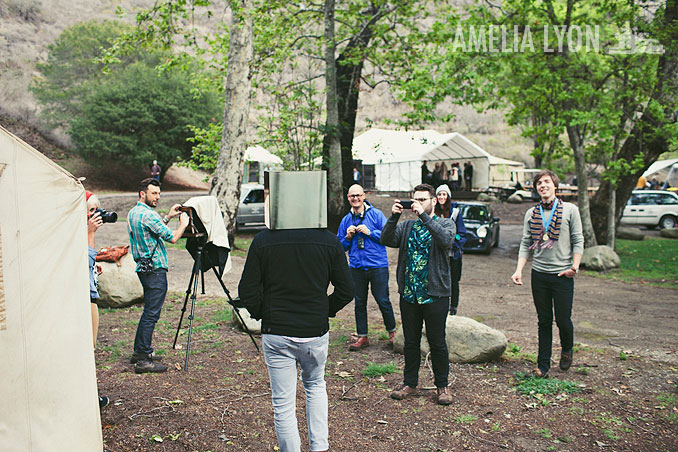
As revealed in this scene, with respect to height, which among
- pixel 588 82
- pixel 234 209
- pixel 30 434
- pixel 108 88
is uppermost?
pixel 108 88

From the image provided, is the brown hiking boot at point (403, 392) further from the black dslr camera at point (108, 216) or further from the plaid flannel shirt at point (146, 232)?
the black dslr camera at point (108, 216)

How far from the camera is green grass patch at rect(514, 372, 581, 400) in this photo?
5.17m

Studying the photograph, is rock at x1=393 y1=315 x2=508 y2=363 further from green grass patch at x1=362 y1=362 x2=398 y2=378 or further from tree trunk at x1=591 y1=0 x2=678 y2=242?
tree trunk at x1=591 y1=0 x2=678 y2=242

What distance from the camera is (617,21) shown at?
47.2 feet

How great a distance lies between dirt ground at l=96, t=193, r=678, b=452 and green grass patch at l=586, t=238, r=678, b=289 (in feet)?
19.4

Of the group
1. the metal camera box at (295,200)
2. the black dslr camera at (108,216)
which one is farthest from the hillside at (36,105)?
the metal camera box at (295,200)

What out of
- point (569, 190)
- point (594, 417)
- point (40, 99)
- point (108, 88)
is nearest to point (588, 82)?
point (594, 417)

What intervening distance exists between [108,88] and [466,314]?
33.5 meters

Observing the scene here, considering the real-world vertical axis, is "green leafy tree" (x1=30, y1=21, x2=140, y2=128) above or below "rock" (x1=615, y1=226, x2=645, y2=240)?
above

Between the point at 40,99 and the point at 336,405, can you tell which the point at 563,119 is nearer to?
the point at 336,405

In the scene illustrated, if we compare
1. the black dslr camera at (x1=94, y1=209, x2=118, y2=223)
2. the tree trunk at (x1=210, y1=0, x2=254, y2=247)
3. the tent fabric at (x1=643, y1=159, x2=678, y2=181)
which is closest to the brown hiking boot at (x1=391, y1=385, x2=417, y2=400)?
the black dslr camera at (x1=94, y1=209, x2=118, y2=223)

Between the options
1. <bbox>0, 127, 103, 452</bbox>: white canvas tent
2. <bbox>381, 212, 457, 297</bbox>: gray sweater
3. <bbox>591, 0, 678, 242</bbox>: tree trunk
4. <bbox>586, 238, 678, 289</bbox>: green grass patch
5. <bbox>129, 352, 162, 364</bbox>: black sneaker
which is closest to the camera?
<bbox>0, 127, 103, 452</bbox>: white canvas tent

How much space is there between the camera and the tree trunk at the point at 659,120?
13.3m

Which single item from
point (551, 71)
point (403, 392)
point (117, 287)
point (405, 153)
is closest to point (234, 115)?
point (117, 287)
